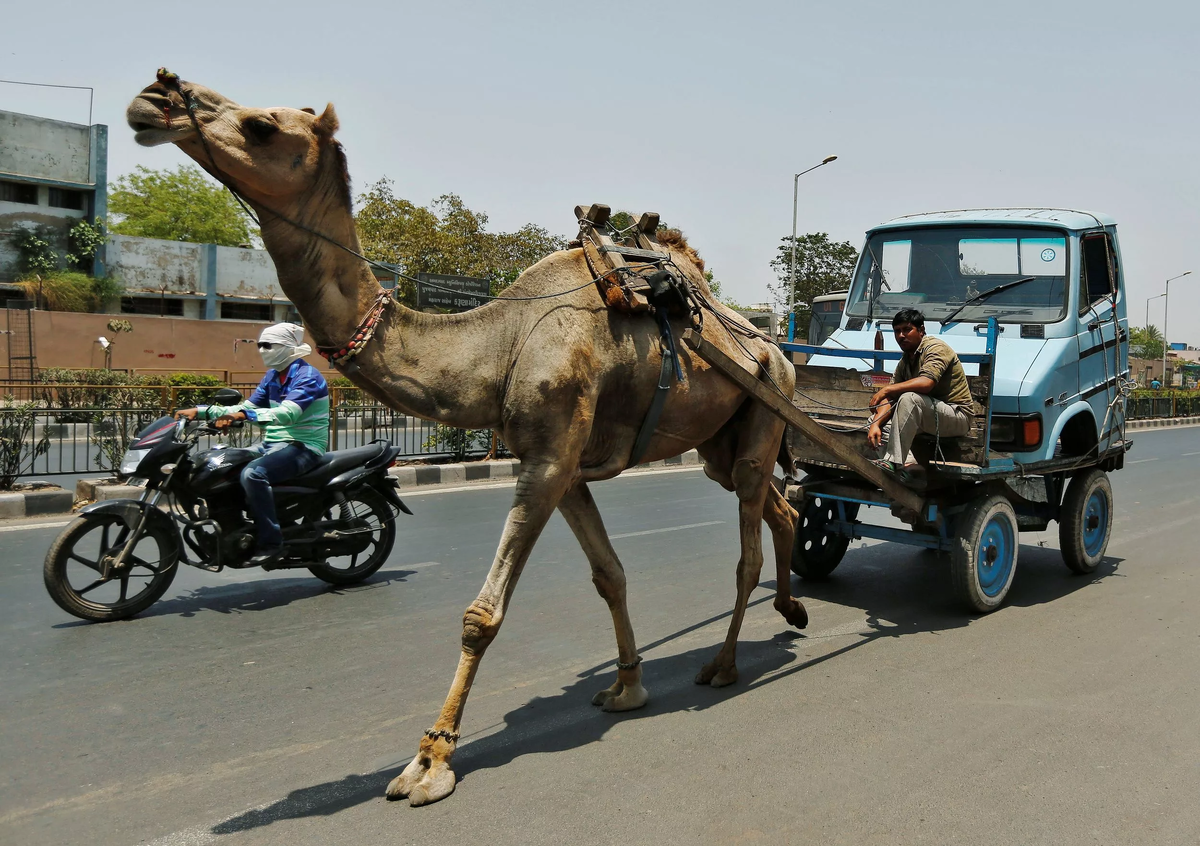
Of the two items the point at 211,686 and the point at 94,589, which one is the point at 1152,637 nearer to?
the point at 211,686

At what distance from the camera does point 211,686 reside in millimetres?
5242

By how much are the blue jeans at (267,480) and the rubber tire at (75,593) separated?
1.87ft

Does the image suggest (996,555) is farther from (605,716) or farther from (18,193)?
(18,193)

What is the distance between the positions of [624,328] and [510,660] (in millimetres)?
2194

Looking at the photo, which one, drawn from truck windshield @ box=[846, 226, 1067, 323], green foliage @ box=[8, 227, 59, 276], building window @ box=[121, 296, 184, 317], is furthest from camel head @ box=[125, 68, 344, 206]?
building window @ box=[121, 296, 184, 317]

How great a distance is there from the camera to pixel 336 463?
7426 millimetres

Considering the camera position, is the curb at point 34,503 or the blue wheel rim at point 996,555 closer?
the blue wheel rim at point 996,555

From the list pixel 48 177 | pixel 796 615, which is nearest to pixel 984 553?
pixel 796 615

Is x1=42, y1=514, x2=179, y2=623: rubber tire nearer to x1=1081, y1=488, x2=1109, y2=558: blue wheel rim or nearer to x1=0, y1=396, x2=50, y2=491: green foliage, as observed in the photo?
x1=0, y1=396, x2=50, y2=491: green foliage

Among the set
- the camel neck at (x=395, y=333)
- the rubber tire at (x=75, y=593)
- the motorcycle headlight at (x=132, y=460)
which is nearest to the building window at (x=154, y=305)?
the motorcycle headlight at (x=132, y=460)

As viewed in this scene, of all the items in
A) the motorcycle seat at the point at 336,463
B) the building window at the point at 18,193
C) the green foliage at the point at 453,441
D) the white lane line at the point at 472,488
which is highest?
the building window at the point at 18,193

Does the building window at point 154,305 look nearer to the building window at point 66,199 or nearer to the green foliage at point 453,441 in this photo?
the building window at point 66,199

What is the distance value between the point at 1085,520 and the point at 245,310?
44106 mm

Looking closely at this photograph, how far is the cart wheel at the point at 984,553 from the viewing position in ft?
21.7
